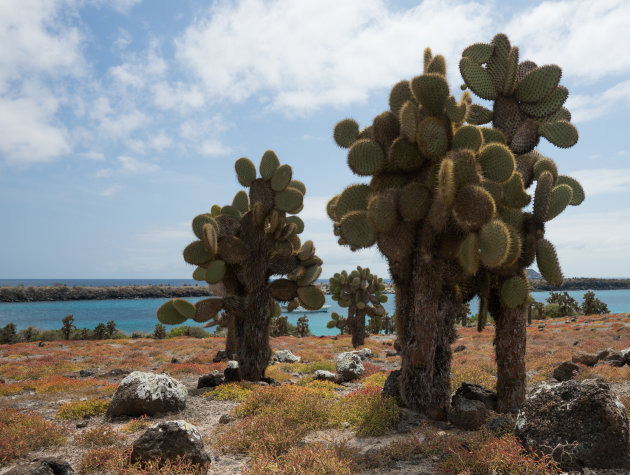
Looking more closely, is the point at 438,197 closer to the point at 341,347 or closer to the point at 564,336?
the point at 341,347

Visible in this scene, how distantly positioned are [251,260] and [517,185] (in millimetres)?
7079

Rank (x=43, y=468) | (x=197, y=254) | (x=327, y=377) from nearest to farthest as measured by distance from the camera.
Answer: (x=43, y=468) → (x=197, y=254) → (x=327, y=377)

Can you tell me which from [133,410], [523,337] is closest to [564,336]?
[523,337]

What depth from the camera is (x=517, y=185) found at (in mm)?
7484

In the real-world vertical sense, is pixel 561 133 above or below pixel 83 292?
above

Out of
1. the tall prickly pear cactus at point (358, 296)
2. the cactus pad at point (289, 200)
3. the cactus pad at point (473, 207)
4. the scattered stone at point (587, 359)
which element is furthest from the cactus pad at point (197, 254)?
the scattered stone at point (587, 359)

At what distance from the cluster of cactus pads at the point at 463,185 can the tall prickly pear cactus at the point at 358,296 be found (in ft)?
47.5

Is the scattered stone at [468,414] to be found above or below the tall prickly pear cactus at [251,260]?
below

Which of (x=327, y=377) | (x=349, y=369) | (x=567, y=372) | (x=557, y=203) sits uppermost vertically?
(x=557, y=203)

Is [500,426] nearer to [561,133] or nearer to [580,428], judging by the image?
[580,428]

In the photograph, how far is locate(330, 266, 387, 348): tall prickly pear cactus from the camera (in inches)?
885

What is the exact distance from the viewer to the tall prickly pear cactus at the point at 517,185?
291 inches

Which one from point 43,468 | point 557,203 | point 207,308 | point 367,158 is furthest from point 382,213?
point 207,308

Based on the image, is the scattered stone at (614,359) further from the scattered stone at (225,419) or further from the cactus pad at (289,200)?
the scattered stone at (225,419)
